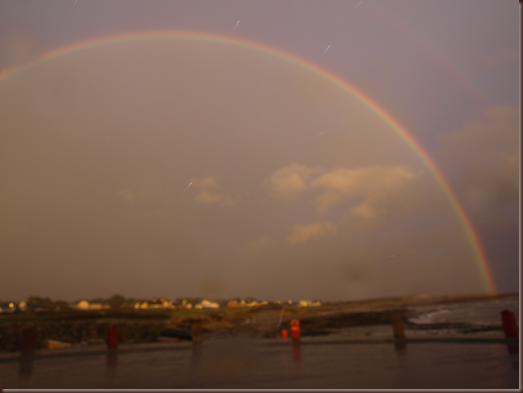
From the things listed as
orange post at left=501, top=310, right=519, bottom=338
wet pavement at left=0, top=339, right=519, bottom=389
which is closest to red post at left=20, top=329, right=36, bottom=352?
wet pavement at left=0, top=339, right=519, bottom=389

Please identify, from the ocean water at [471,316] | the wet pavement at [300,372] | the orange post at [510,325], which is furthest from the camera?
the ocean water at [471,316]

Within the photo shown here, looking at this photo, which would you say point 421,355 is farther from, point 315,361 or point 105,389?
point 105,389

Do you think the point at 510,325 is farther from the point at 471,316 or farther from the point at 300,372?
the point at 471,316

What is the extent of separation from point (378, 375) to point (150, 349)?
11372mm

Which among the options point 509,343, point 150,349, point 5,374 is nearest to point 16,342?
point 150,349

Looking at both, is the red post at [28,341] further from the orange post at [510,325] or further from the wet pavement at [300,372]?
the orange post at [510,325]

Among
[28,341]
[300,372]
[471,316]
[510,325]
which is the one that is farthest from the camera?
[471,316]

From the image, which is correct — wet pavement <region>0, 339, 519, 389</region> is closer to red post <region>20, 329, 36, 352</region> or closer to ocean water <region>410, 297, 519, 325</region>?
red post <region>20, 329, 36, 352</region>

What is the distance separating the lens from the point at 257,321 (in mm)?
34656

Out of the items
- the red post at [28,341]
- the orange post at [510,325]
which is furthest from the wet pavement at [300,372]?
the red post at [28,341]

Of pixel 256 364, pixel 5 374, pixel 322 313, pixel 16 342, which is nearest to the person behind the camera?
pixel 5 374

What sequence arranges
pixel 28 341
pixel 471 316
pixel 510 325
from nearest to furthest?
pixel 510 325
pixel 28 341
pixel 471 316

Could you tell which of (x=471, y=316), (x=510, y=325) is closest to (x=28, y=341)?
(x=510, y=325)

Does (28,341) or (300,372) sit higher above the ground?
(28,341)
